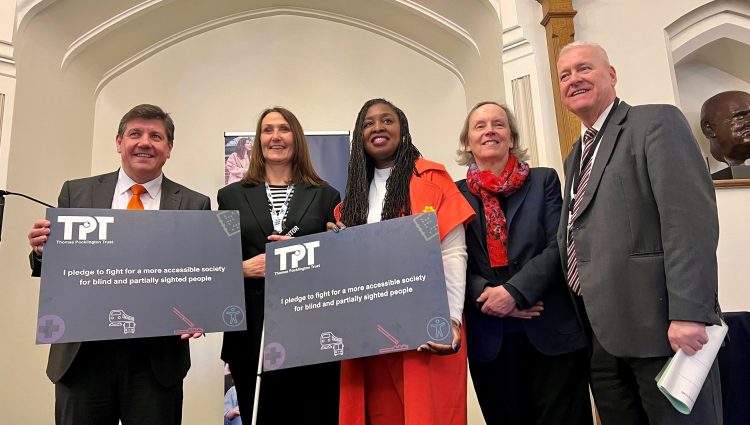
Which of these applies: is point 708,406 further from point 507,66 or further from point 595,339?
point 507,66

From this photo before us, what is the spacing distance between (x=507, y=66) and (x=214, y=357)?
2.88m

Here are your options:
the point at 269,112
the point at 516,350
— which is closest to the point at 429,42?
the point at 269,112

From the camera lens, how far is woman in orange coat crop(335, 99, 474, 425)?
1768mm

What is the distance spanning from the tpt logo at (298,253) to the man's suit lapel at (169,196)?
1.79ft

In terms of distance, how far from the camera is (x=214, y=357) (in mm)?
4145

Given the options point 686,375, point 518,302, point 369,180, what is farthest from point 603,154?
point 369,180

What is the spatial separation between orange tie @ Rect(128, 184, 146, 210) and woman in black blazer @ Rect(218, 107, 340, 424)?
1.02 feet

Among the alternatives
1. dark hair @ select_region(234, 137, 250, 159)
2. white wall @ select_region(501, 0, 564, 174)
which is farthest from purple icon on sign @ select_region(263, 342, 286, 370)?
dark hair @ select_region(234, 137, 250, 159)

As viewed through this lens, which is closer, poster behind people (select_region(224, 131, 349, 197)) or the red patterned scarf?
the red patterned scarf

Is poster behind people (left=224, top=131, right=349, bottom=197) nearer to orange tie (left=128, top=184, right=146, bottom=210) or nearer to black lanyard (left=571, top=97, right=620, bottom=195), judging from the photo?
orange tie (left=128, top=184, right=146, bottom=210)

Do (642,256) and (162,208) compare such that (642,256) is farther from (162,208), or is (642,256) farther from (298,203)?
(162,208)

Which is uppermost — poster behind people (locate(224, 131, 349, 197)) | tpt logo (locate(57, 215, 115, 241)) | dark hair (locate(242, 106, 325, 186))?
poster behind people (locate(224, 131, 349, 197))

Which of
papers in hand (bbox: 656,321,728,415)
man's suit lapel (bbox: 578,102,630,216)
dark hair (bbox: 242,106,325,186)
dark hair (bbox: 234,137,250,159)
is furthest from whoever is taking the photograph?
dark hair (bbox: 234,137,250,159)

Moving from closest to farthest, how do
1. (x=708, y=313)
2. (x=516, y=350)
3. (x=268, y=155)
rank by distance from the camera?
(x=708, y=313), (x=516, y=350), (x=268, y=155)
